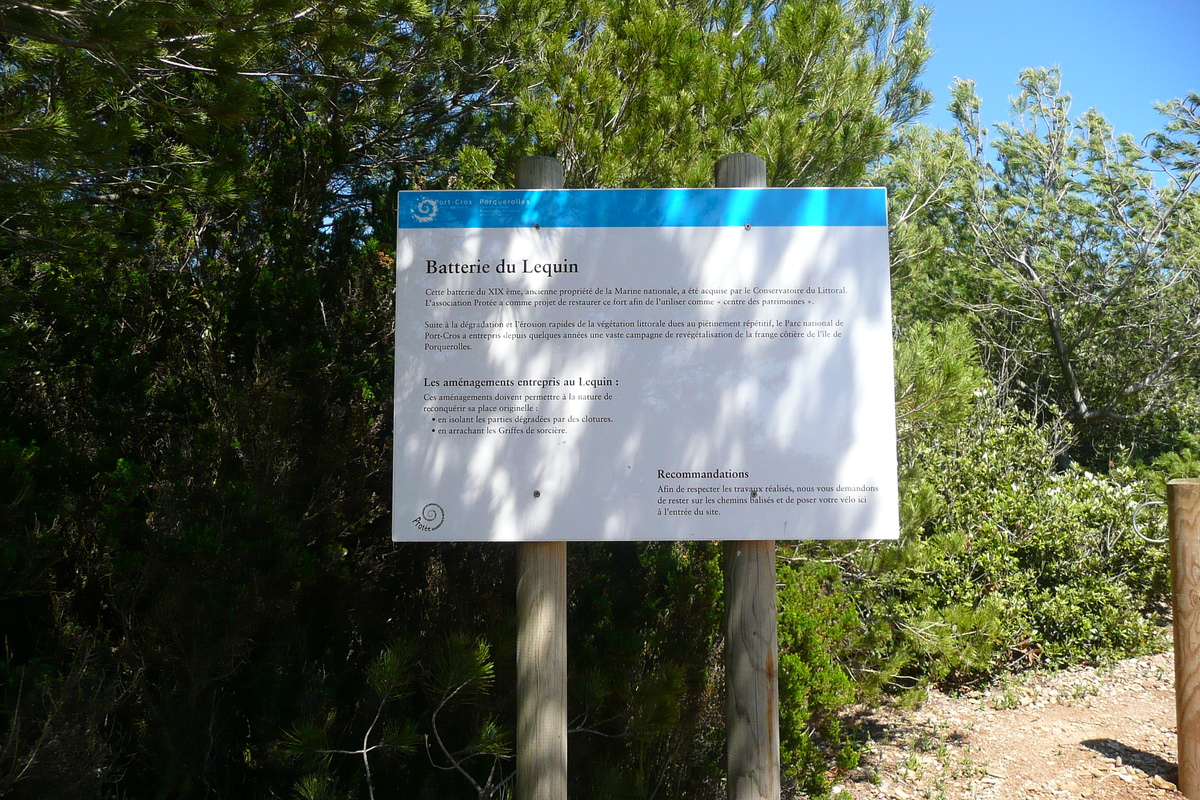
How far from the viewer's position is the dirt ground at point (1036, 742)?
3.69m

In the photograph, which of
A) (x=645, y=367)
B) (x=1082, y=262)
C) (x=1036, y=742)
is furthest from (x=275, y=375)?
(x=1082, y=262)

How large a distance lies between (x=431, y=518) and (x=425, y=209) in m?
0.91

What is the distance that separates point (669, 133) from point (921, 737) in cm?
367

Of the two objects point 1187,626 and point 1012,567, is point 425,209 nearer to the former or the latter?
point 1187,626

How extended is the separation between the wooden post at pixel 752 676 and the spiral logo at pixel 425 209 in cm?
132

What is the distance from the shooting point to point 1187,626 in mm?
3303

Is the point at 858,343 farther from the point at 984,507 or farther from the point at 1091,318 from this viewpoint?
the point at 1091,318

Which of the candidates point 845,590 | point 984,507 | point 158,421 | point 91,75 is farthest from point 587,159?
point 984,507

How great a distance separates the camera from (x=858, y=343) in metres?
2.24

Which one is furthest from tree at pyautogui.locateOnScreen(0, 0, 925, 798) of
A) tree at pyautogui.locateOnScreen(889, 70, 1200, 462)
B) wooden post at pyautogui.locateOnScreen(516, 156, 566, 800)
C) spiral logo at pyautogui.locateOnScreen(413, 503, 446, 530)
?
tree at pyautogui.locateOnScreen(889, 70, 1200, 462)

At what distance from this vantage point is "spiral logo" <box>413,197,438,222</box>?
2.30 meters

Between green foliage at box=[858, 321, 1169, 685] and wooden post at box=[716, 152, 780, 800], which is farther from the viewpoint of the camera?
green foliage at box=[858, 321, 1169, 685]

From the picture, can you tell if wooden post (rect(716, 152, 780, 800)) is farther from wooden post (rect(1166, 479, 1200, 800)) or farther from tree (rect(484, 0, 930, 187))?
wooden post (rect(1166, 479, 1200, 800))

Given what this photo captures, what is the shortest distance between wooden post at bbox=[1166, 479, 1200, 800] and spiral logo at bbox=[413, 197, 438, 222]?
3.30m
